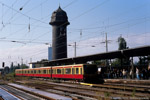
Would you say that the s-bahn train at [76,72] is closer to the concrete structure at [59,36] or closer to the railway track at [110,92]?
the railway track at [110,92]

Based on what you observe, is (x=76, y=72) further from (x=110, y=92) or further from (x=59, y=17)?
(x=59, y=17)

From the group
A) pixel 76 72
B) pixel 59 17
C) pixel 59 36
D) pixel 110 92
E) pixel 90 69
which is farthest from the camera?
pixel 59 17

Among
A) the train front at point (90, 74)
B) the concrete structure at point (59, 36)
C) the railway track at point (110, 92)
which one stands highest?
the concrete structure at point (59, 36)

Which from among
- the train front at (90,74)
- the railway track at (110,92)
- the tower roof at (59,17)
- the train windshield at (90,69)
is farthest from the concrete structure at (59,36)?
the railway track at (110,92)

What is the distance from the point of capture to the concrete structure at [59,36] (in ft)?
291

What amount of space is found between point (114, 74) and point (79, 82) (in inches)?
255

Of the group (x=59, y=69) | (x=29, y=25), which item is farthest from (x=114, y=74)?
(x=29, y=25)

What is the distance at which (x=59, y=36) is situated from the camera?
88.1 m

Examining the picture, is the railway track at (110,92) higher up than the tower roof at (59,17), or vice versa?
the tower roof at (59,17)

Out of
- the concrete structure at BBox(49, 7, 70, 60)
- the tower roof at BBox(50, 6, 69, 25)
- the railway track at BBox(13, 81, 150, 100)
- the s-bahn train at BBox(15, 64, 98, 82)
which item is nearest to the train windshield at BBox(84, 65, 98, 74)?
the s-bahn train at BBox(15, 64, 98, 82)

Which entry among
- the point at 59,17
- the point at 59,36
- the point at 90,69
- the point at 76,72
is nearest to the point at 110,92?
the point at 90,69

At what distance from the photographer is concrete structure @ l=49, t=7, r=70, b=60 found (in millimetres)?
88562

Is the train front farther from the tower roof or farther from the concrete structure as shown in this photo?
the tower roof

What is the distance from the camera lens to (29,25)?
26.6 metres
